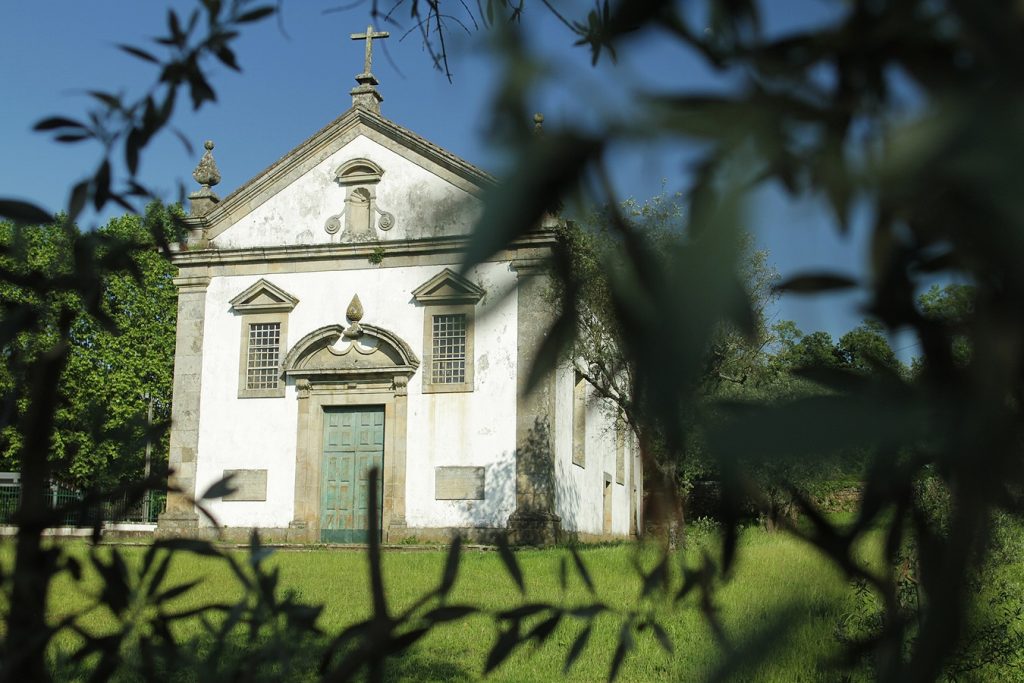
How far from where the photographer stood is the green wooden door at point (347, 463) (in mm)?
17438

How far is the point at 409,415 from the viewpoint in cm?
1745

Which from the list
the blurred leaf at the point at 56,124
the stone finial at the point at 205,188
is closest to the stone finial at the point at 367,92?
the stone finial at the point at 205,188

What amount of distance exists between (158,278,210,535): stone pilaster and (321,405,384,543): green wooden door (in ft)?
7.76

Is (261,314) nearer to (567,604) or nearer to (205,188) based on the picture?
(205,188)

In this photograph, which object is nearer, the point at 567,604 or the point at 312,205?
the point at 567,604

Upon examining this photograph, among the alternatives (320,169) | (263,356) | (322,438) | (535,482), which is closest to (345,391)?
(322,438)

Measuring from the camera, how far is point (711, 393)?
65 cm

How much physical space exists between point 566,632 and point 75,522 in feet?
17.6

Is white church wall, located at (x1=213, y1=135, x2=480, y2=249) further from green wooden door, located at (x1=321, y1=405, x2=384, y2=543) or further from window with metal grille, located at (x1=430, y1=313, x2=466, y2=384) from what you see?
green wooden door, located at (x1=321, y1=405, x2=384, y2=543)

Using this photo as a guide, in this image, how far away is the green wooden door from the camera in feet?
57.2

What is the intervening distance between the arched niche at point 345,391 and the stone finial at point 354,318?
2 centimetres

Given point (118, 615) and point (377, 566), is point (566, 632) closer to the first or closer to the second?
point (118, 615)

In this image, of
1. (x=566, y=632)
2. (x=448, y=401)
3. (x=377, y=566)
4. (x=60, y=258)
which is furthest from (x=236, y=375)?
(x=377, y=566)

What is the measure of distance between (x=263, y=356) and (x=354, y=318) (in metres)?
1.98
